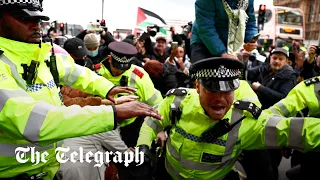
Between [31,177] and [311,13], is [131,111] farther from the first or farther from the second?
[311,13]

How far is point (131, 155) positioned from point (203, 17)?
135 cm

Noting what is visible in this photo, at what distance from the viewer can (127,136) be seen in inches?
151

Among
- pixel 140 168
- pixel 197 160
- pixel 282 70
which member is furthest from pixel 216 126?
pixel 282 70

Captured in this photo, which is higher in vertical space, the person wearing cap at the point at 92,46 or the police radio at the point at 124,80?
the person wearing cap at the point at 92,46

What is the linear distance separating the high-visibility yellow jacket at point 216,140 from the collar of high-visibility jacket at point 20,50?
3.38 feet

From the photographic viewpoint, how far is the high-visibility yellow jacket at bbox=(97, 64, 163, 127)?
12.3 ft

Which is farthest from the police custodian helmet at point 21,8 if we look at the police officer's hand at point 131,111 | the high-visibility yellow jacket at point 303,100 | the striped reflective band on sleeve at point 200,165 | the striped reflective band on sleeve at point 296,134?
the high-visibility yellow jacket at point 303,100

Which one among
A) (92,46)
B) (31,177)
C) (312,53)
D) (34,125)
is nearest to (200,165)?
(31,177)

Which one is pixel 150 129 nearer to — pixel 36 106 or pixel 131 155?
pixel 131 155

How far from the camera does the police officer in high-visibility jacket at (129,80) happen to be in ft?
12.4

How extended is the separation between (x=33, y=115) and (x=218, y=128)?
47.5 inches

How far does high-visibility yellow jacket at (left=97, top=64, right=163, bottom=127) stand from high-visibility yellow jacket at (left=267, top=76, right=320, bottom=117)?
144cm

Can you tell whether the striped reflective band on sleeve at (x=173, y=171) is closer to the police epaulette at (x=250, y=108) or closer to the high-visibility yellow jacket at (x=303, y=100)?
the police epaulette at (x=250, y=108)

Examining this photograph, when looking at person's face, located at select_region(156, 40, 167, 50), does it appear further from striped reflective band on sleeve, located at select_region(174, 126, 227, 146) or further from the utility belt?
the utility belt
